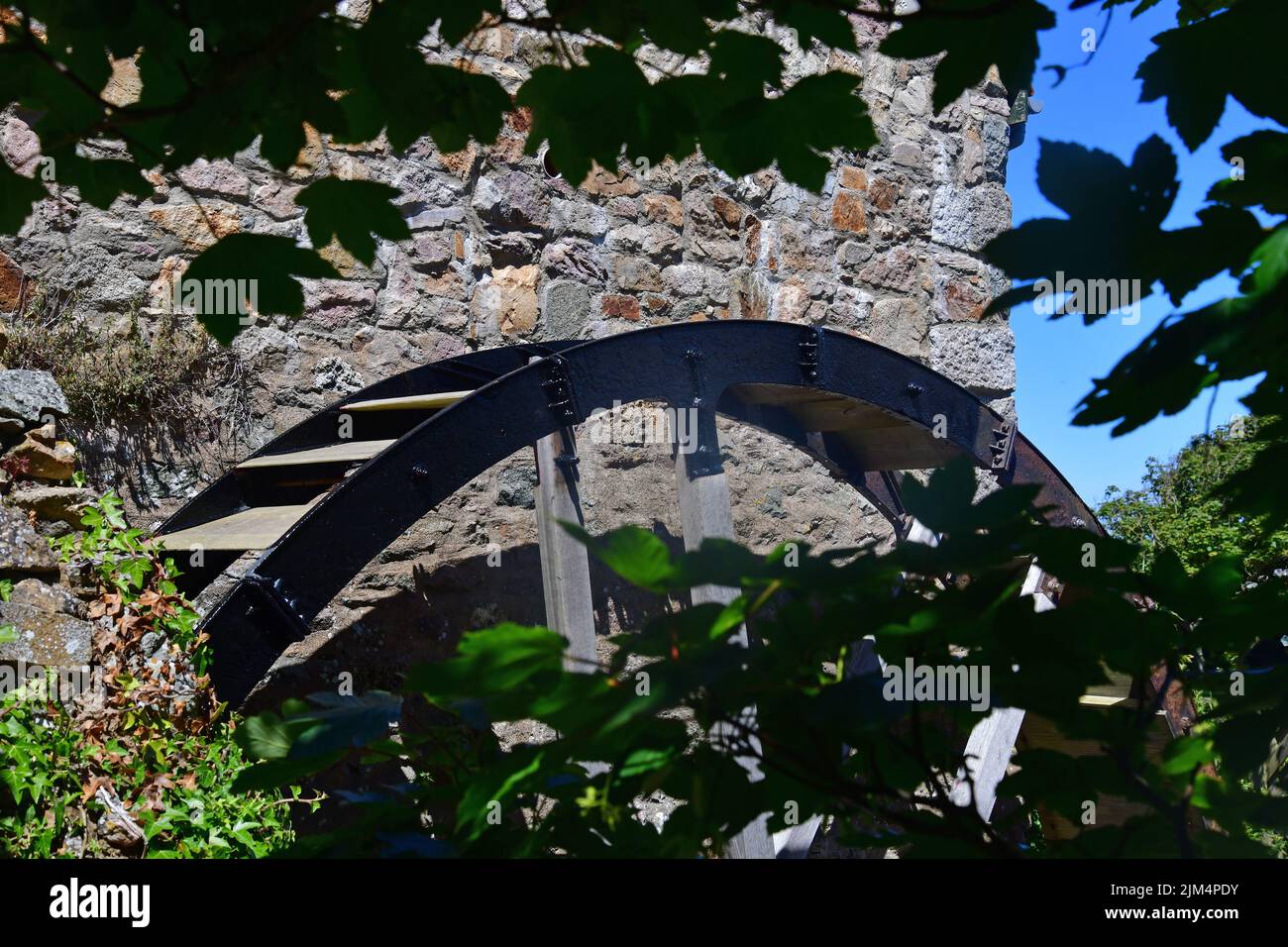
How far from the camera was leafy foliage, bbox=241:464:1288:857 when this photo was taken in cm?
66

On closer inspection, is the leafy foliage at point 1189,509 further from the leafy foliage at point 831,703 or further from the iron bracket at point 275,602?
the leafy foliage at point 831,703

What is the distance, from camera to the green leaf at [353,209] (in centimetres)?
100

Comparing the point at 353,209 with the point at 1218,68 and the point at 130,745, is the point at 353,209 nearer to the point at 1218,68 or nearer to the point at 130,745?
the point at 1218,68

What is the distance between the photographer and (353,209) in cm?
101

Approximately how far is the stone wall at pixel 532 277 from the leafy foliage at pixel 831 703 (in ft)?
8.45

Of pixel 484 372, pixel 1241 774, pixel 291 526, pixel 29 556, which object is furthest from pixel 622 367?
pixel 1241 774

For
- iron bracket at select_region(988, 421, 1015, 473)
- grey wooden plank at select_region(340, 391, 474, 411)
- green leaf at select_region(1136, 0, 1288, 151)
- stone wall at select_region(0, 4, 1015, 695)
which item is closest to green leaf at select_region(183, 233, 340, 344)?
green leaf at select_region(1136, 0, 1288, 151)

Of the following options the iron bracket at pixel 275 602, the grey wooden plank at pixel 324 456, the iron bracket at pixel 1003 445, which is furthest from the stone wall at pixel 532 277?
the iron bracket at pixel 275 602

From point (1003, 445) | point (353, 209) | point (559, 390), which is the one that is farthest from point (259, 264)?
point (1003, 445)

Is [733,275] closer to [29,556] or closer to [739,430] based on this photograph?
[739,430]

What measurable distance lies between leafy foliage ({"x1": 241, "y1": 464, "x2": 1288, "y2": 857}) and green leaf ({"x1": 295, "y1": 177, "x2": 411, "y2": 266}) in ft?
1.49

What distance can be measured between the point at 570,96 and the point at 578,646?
8.35 ft

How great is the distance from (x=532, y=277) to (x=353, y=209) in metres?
3.37

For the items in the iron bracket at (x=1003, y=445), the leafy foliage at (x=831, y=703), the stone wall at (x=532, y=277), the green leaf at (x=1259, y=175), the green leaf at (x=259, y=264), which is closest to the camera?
the leafy foliage at (x=831, y=703)
